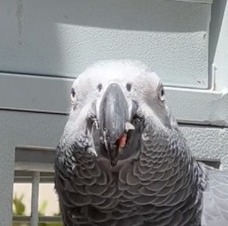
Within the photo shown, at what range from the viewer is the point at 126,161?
1682 mm

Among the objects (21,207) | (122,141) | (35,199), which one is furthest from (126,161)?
(21,207)

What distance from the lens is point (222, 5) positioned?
282cm

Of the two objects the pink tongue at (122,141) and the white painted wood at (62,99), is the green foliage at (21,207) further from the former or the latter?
the pink tongue at (122,141)

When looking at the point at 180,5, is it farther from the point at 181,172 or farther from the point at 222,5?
the point at 181,172

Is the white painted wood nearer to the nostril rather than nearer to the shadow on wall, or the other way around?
the shadow on wall

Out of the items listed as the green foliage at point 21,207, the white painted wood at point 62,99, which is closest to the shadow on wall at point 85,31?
the white painted wood at point 62,99

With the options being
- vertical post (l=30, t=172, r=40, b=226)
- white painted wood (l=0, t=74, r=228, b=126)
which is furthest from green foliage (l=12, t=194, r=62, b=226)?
white painted wood (l=0, t=74, r=228, b=126)

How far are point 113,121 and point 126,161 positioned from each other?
0.15 m

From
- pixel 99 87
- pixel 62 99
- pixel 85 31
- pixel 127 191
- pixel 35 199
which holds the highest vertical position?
pixel 85 31

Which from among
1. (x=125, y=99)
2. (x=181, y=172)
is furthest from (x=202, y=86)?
(x=125, y=99)

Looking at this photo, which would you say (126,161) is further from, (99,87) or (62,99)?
(62,99)

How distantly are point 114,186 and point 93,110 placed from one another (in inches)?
8.3

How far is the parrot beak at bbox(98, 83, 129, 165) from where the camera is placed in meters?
1.56

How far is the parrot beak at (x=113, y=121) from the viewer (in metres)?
1.56
